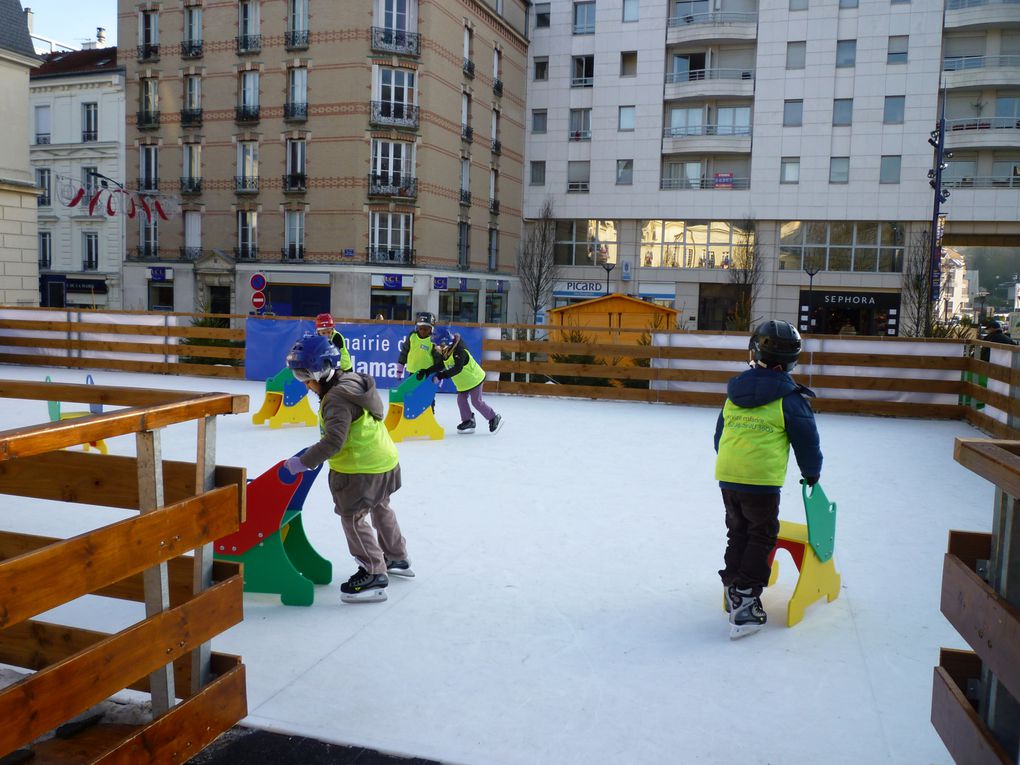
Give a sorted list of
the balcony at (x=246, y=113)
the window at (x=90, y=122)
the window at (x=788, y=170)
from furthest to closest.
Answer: the window at (x=90, y=122)
the window at (x=788, y=170)
the balcony at (x=246, y=113)

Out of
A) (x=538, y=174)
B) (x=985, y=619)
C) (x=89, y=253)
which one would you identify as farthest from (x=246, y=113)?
(x=985, y=619)

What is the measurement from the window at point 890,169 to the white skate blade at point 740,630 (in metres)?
40.6

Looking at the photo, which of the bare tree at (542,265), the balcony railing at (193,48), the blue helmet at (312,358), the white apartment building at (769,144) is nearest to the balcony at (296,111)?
the balcony railing at (193,48)

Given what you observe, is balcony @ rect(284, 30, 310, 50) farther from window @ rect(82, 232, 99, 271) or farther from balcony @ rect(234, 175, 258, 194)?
window @ rect(82, 232, 99, 271)

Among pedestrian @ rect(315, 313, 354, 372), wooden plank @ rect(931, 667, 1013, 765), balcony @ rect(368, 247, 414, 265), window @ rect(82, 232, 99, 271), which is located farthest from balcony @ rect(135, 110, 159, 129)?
wooden plank @ rect(931, 667, 1013, 765)

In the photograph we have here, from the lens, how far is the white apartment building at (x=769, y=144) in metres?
40.4

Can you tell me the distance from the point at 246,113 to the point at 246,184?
2.98 metres

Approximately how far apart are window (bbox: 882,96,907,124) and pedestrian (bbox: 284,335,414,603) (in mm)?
41265

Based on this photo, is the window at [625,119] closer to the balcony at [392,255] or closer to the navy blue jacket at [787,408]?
the balcony at [392,255]

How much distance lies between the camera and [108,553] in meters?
2.71

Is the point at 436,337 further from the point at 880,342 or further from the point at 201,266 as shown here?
the point at 201,266

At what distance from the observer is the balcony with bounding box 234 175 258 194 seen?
129ft

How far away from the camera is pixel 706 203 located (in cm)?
4347

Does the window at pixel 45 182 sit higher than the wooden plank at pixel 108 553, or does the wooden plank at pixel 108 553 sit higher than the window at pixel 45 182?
the window at pixel 45 182
